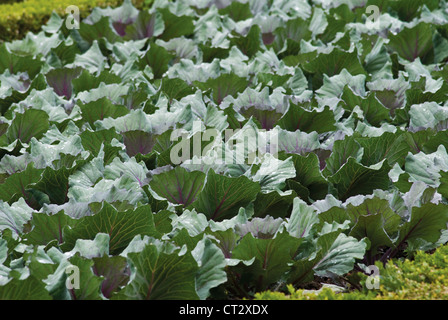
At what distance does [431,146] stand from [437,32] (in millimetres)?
2377

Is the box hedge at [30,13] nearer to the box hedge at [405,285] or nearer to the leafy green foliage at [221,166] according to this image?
the leafy green foliage at [221,166]

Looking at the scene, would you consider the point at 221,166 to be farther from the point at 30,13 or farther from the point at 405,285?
→ the point at 30,13

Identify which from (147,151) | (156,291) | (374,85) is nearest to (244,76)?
(374,85)

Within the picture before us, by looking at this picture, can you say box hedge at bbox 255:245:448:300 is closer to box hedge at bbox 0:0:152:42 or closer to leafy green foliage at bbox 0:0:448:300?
leafy green foliage at bbox 0:0:448:300

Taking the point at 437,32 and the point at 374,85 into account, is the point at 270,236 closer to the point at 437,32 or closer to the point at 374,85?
the point at 374,85

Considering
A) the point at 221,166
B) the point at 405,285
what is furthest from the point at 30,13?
the point at 405,285

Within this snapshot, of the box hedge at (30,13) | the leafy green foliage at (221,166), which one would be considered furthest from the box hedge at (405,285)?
the box hedge at (30,13)

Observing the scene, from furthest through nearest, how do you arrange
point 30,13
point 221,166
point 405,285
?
1. point 30,13
2. point 221,166
3. point 405,285

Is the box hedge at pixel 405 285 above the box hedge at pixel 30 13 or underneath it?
above

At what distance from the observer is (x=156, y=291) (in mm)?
2676

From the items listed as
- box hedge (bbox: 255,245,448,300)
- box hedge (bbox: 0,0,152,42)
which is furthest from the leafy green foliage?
box hedge (bbox: 0,0,152,42)

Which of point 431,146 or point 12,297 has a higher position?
point 12,297

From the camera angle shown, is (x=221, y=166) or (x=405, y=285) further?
(x=221, y=166)

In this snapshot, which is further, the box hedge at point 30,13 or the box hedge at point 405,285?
the box hedge at point 30,13
